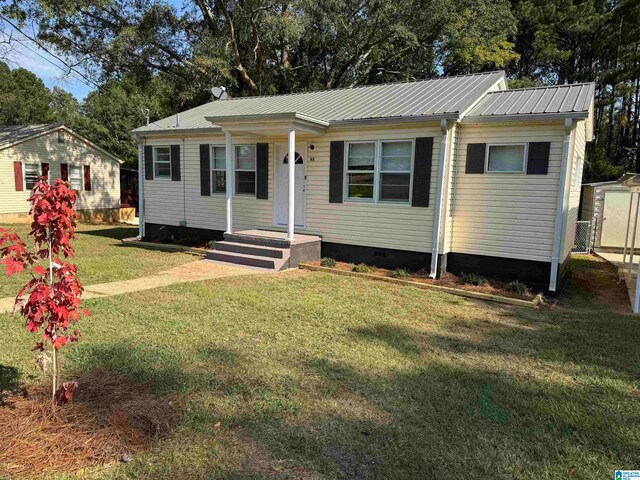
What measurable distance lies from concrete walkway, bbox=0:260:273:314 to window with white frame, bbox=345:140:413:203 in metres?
2.75

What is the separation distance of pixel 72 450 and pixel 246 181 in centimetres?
911

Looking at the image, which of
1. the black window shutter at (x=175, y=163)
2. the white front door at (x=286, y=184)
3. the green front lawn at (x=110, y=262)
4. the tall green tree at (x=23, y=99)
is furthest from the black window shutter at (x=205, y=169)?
the tall green tree at (x=23, y=99)

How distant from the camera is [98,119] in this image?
31.4 m

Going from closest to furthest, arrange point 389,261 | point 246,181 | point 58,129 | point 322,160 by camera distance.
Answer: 1. point 389,261
2. point 322,160
3. point 246,181
4. point 58,129

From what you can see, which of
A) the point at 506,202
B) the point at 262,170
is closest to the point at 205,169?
the point at 262,170

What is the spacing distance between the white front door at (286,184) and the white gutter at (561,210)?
537 cm

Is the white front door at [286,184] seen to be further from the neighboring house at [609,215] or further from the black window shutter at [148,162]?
the neighboring house at [609,215]

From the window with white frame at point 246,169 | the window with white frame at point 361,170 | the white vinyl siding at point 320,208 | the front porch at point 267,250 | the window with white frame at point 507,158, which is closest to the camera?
the window with white frame at point 507,158

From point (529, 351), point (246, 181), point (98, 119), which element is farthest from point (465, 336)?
point (98, 119)

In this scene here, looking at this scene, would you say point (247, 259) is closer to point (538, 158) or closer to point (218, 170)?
point (218, 170)

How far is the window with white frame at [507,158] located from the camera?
8.16m

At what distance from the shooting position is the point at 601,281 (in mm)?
9914

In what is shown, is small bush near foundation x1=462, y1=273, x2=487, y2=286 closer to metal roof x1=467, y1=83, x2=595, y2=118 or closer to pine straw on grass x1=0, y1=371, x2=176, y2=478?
metal roof x1=467, y1=83, x2=595, y2=118

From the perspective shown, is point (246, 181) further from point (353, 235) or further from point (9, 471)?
point (9, 471)
